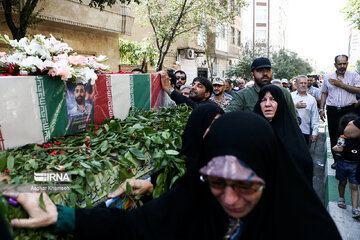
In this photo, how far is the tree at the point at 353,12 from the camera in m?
12.3

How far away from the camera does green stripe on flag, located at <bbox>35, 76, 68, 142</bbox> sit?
226cm

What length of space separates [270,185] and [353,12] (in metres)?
13.6

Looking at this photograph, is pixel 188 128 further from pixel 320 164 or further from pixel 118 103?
pixel 320 164

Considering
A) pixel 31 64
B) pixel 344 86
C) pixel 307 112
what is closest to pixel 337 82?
pixel 344 86

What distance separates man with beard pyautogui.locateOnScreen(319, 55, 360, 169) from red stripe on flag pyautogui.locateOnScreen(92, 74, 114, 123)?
5.01m

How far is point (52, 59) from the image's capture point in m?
A: 2.52

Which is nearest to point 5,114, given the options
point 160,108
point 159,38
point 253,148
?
point 253,148

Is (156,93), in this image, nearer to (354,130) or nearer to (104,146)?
(104,146)

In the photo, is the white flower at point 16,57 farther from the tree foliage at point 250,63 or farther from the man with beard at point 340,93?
the tree foliage at point 250,63

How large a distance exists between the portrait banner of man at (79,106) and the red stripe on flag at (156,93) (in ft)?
4.18

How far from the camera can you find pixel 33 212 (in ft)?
4.41

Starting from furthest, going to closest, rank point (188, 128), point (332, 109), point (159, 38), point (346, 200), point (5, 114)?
point (159, 38)
point (332, 109)
point (346, 200)
point (188, 128)
point (5, 114)

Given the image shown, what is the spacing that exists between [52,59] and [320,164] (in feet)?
22.7

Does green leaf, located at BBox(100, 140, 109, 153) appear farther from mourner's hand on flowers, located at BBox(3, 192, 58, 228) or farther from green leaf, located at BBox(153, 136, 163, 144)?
mourner's hand on flowers, located at BBox(3, 192, 58, 228)
